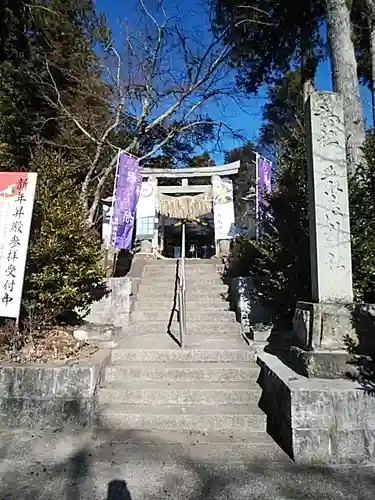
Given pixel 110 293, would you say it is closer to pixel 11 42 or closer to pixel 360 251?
pixel 360 251

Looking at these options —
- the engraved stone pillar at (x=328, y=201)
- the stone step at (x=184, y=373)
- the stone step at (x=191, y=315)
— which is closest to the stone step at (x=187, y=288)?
the stone step at (x=191, y=315)

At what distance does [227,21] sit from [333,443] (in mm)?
9925

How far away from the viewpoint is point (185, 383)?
432cm

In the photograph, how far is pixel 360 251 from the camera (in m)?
4.55

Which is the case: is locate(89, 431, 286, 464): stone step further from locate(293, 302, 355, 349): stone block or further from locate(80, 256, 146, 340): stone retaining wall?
locate(80, 256, 146, 340): stone retaining wall

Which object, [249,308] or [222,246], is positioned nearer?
[249,308]

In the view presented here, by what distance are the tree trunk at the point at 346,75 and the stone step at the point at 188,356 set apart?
11.1ft

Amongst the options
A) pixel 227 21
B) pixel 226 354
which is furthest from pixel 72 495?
pixel 227 21

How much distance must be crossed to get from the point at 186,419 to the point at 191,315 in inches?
99.6

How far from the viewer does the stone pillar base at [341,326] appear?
12.0 ft

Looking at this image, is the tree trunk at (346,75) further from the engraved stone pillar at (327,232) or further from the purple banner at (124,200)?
the purple banner at (124,200)

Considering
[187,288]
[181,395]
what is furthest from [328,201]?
[187,288]

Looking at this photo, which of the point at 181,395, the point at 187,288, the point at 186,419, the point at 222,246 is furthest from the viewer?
the point at 222,246

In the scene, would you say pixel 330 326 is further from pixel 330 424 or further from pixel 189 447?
pixel 189 447
